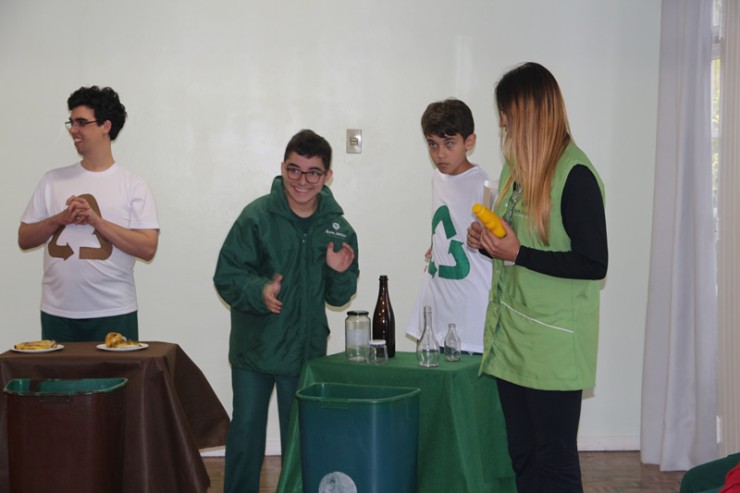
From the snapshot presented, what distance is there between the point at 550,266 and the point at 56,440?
5.57 feet

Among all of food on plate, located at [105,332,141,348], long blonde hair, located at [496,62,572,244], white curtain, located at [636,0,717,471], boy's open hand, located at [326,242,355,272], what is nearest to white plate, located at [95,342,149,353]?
food on plate, located at [105,332,141,348]

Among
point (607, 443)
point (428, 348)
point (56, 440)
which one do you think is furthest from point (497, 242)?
point (607, 443)

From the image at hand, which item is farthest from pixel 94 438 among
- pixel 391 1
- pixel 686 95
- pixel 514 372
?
pixel 686 95

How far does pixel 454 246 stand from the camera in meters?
3.28

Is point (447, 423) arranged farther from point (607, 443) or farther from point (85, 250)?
point (607, 443)

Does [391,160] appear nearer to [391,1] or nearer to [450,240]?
[391,1]

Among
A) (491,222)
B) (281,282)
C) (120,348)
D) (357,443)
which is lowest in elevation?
(357,443)

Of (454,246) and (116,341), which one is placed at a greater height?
(454,246)

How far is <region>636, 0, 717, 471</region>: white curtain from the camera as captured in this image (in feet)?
13.5

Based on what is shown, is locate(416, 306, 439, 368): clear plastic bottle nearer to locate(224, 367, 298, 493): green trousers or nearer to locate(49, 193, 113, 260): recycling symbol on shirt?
locate(224, 367, 298, 493): green trousers

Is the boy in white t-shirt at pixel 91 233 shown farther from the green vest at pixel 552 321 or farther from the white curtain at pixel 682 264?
the white curtain at pixel 682 264

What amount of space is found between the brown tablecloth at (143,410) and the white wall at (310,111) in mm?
1437

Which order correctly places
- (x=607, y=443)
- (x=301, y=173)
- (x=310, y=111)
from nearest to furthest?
(x=301, y=173) < (x=310, y=111) < (x=607, y=443)

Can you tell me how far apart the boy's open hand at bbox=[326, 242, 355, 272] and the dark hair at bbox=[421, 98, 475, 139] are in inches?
22.7
